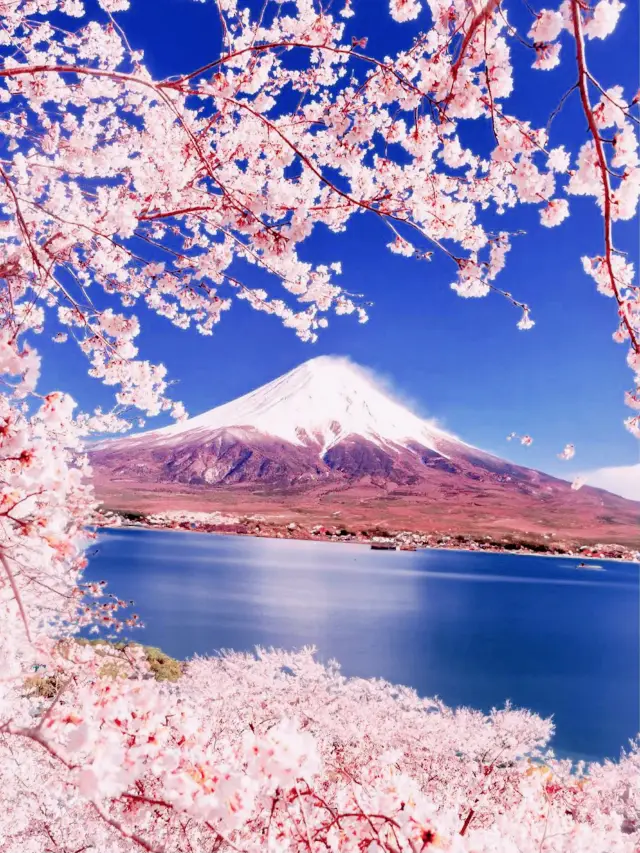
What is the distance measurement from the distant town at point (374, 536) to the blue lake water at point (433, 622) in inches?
344

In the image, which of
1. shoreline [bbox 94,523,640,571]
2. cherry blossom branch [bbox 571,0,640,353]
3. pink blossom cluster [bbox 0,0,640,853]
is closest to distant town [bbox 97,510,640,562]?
shoreline [bbox 94,523,640,571]

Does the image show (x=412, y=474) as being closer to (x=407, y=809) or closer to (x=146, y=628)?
(x=146, y=628)

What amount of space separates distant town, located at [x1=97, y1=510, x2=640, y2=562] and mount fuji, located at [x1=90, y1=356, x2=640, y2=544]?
2.10 metres

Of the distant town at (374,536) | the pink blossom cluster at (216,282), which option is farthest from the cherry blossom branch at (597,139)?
the distant town at (374,536)

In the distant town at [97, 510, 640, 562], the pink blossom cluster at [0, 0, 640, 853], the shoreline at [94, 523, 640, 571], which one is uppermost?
the pink blossom cluster at [0, 0, 640, 853]

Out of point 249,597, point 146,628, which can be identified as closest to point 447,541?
point 249,597

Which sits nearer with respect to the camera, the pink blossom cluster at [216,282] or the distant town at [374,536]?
the pink blossom cluster at [216,282]

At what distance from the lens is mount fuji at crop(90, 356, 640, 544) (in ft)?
156

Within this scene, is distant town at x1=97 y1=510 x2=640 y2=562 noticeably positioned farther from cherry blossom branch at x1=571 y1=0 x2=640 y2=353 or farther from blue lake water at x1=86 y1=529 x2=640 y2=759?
cherry blossom branch at x1=571 y1=0 x2=640 y2=353

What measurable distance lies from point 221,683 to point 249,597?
12077mm

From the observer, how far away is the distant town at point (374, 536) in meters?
38.3

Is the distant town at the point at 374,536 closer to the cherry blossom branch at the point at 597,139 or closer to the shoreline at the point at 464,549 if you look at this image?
the shoreline at the point at 464,549

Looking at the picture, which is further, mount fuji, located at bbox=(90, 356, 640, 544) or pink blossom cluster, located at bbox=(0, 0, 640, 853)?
mount fuji, located at bbox=(90, 356, 640, 544)

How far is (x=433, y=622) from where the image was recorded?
637 inches
